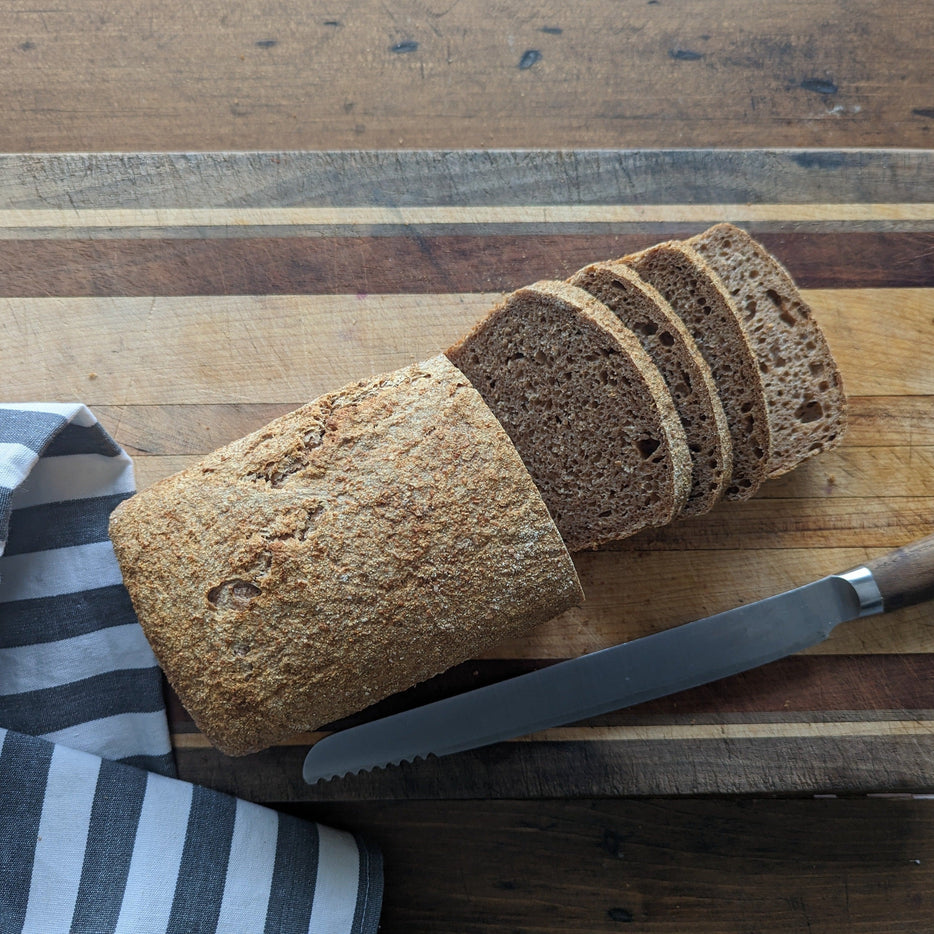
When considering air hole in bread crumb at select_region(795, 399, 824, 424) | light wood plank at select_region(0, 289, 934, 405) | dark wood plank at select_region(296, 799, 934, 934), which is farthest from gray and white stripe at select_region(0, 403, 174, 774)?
air hole in bread crumb at select_region(795, 399, 824, 424)

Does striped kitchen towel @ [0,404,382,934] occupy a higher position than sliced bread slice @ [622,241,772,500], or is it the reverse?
sliced bread slice @ [622,241,772,500]

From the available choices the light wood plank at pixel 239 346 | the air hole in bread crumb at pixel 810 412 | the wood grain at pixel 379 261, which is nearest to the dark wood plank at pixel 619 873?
the air hole in bread crumb at pixel 810 412

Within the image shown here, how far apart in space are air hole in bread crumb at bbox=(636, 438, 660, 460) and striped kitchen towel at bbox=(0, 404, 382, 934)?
141 cm

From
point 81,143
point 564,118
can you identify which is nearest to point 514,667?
point 564,118

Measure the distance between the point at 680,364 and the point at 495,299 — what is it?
0.62m

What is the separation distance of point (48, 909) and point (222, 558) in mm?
1096

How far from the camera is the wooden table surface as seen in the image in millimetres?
2127

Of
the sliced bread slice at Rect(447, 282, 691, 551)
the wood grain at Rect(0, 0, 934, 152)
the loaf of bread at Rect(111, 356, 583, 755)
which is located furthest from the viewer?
the wood grain at Rect(0, 0, 934, 152)

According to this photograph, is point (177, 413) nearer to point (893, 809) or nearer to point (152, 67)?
point (152, 67)

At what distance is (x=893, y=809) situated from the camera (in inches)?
90.5

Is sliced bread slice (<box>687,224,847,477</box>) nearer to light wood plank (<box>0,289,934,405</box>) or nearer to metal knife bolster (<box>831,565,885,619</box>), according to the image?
light wood plank (<box>0,289,934,405</box>)

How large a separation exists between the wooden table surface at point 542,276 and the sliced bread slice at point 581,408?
0.94ft

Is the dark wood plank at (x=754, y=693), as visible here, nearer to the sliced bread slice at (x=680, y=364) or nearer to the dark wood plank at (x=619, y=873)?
the dark wood plank at (x=619, y=873)

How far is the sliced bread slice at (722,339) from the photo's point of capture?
1.95 m
